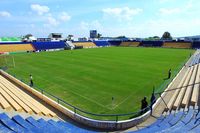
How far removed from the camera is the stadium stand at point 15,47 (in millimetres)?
68688

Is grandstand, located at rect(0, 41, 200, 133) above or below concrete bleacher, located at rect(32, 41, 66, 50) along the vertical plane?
below

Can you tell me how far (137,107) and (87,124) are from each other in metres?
5.50

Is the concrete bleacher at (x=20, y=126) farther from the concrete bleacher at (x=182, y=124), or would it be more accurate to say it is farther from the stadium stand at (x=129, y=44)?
the stadium stand at (x=129, y=44)

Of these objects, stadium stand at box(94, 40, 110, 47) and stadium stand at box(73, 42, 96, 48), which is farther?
stadium stand at box(94, 40, 110, 47)

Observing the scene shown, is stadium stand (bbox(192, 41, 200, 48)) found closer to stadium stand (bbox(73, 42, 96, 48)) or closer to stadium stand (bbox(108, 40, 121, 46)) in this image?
stadium stand (bbox(108, 40, 121, 46))

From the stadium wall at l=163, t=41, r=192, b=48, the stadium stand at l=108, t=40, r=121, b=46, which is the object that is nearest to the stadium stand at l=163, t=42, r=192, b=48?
the stadium wall at l=163, t=41, r=192, b=48

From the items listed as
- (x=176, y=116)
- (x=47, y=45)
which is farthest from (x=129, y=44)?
(x=176, y=116)

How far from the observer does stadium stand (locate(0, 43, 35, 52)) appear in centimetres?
6869

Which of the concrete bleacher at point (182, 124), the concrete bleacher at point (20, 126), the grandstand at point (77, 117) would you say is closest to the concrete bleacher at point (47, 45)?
the grandstand at point (77, 117)

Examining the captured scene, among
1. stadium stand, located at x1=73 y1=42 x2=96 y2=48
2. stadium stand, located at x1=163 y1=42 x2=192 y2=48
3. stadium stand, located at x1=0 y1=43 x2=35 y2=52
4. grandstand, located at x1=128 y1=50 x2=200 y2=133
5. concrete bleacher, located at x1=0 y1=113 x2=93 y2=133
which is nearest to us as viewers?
concrete bleacher, located at x1=0 y1=113 x2=93 y2=133

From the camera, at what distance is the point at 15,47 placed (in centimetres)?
7256

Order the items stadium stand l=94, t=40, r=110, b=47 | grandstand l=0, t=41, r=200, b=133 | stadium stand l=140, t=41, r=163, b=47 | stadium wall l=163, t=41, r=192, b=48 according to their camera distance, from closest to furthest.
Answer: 1. grandstand l=0, t=41, r=200, b=133
2. stadium wall l=163, t=41, r=192, b=48
3. stadium stand l=140, t=41, r=163, b=47
4. stadium stand l=94, t=40, r=110, b=47

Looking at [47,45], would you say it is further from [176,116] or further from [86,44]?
[176,116]

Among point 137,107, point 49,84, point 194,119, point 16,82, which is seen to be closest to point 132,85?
point 137,107
